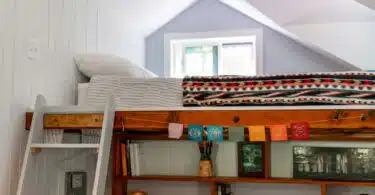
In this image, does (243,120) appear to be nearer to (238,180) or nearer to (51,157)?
(238,180)

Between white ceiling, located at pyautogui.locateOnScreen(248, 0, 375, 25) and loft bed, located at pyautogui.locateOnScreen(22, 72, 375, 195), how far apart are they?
4.06 ft

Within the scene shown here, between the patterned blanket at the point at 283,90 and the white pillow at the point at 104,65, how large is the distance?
491mm

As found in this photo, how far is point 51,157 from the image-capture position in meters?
2.46

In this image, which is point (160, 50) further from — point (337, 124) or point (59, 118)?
point (337, 124)

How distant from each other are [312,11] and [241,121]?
1586 mm

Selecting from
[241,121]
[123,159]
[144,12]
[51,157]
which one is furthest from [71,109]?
[144,12]

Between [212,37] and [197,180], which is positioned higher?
[212,37]

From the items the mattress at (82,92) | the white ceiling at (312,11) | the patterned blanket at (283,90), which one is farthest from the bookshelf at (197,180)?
the white ceiling at (312,11)

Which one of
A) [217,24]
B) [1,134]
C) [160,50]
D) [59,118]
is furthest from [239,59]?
[1,134]

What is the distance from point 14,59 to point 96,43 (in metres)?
0.96

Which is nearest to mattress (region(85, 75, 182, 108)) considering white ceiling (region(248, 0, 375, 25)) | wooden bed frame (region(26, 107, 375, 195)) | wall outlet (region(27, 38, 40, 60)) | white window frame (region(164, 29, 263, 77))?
wooden bed frame (region(26, 107, 375, 195))

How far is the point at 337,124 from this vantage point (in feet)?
6.95

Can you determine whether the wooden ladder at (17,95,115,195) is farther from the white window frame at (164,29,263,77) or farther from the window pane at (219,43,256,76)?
the window pane at (219,43,256,76)

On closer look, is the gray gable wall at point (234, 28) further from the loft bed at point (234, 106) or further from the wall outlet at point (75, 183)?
the wall outlet at point (75, 183)
